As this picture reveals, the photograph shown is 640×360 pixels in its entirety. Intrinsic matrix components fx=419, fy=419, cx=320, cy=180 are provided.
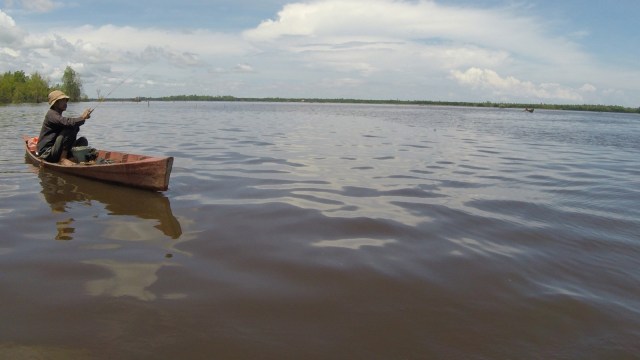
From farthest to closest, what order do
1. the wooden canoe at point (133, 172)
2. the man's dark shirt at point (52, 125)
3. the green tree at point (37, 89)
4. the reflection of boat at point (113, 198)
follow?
the green tree at point (37, 89), the man's dark shirt at point (52, 125), the wooden canoe at point (133, 172), the reflection of boat at point (113, 198)

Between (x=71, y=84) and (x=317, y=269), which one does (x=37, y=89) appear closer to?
(x=71, y=84)

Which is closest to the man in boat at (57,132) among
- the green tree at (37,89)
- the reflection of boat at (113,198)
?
the reflection of boat at (113,198)

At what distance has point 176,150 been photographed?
15.1 m

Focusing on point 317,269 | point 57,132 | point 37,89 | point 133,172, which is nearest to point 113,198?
point 133,172

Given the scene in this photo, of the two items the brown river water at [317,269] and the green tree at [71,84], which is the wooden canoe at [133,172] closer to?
the brown river water at [317,269]

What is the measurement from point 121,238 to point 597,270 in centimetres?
624

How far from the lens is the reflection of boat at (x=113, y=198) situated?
6.91m

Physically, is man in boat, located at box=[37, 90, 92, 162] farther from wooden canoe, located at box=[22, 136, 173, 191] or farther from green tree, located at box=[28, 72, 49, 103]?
green tree, located at box=[28, 72, 49, 103]

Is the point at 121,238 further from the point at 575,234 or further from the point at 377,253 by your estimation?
the point at 575,234

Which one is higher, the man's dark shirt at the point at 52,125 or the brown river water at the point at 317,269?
the man's dark shirt at the point at 52,125

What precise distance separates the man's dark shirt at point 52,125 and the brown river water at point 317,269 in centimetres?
92

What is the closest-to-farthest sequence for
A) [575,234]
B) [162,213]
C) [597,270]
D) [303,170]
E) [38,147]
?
[597,270], [575,234], [162,213], [38,147], [303,170]

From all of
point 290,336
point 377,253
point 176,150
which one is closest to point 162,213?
point 377,253

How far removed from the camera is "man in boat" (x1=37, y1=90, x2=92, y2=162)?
9734 millimetres
